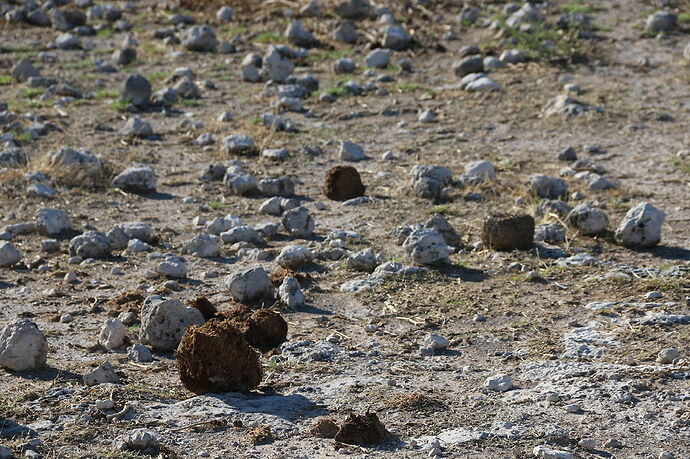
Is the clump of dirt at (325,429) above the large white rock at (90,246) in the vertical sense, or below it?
above

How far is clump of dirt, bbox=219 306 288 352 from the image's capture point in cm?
523

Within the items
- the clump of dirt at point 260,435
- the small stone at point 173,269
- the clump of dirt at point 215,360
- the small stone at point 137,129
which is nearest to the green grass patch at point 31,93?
the small stone at point 137,129

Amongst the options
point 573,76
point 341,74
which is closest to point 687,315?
point 573,76

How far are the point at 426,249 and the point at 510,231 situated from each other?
0.58 meters

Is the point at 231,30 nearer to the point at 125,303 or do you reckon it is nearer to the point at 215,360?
the point at 125,303

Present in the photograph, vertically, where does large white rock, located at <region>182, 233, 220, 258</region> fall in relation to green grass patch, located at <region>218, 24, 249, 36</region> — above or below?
above

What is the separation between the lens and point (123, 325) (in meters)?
5.43

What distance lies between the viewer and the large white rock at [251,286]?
5922 mm

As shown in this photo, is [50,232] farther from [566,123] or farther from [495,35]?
[495,35]

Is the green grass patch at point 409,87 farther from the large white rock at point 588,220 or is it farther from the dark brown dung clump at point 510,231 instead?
the dark brown dung clump at point 510,231

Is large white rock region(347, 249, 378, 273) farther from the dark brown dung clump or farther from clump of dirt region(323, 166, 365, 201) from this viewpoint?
clump of dirt region(323, 166, 365, 201)

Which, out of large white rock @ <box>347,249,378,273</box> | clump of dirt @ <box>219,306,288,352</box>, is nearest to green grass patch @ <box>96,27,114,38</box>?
large white rock @ <box>347,249,378,273</box>

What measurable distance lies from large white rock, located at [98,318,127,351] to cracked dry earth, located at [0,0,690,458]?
5 cm

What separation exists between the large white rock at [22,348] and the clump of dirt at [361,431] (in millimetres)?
1487
